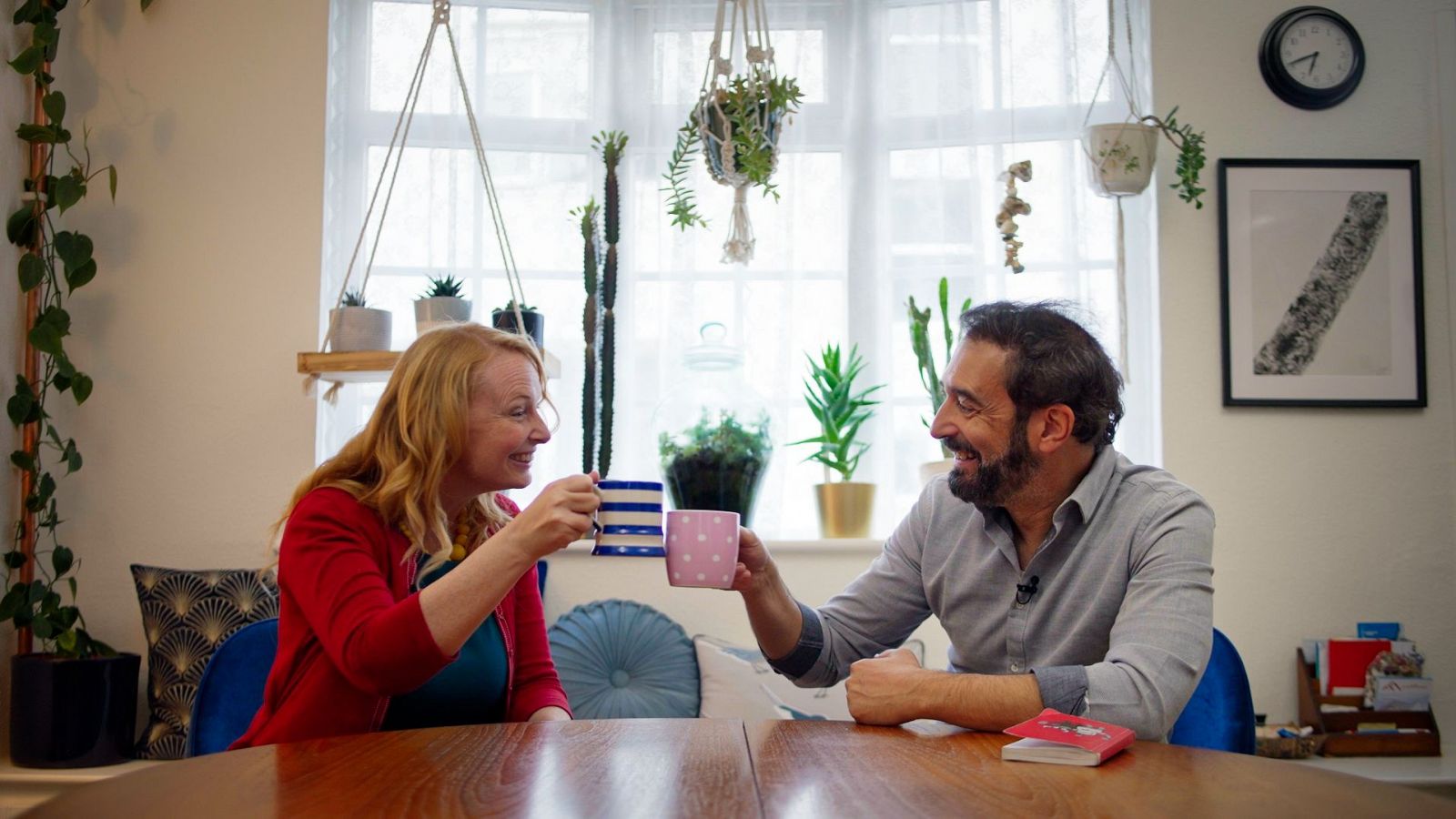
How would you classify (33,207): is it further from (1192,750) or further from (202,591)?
(1192,750)

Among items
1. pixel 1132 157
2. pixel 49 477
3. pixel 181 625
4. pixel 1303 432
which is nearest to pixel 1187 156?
pixel 1132 157

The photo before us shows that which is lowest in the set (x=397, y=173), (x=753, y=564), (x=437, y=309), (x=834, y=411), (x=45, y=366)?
(x=753, y=564)

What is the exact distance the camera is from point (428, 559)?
180cm

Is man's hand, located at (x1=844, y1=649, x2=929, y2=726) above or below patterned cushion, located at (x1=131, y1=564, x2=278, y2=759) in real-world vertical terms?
above

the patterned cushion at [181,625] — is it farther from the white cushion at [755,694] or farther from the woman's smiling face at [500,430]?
the woman's smiling face at [500,430]

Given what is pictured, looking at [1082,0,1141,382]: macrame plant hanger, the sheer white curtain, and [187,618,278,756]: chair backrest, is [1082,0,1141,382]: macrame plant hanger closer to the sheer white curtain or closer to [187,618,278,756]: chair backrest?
the sheer white curtain

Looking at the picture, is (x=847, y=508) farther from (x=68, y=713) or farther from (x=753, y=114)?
(x=68, y=713)

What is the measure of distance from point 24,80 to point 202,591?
1434 mm

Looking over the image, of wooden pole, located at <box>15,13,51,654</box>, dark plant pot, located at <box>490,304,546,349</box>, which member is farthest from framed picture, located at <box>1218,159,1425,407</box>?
wooden pole, located at <box>15,13,51,654</box>

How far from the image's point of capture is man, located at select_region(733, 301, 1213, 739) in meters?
1.56

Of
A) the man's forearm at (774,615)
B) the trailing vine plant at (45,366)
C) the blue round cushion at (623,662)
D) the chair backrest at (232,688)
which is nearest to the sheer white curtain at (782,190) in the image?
the blue round cushion at (623,662)

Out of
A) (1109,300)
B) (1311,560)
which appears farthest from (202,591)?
(1311,560)

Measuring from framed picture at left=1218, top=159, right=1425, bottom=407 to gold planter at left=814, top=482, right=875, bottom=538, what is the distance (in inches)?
38.3

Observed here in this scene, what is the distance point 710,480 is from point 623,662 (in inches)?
20.5
